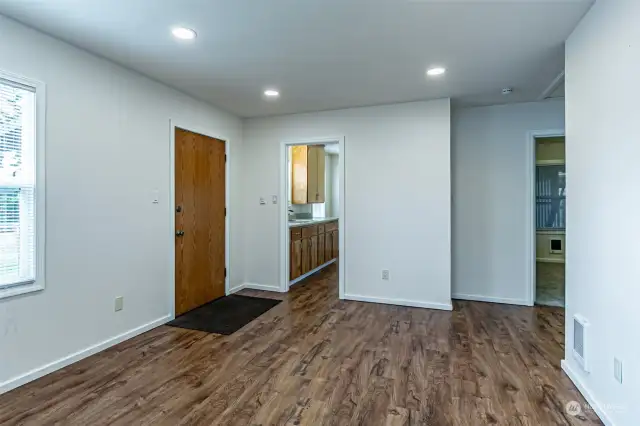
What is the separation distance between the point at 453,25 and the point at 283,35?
116 cm

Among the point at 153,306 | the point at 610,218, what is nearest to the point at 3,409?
the point at 153,306

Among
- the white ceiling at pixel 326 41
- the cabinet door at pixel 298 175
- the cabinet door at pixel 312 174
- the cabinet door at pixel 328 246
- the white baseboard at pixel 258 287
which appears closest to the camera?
the white ceiling at pixel 326 41

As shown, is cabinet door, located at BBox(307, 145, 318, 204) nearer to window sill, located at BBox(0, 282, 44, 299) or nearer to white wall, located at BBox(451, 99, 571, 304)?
white wall, located at BBox(451, 99, 571, 304)

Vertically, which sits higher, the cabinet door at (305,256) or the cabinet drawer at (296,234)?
the cabinet drawer at (296,234)

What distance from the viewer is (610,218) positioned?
1.93 meters

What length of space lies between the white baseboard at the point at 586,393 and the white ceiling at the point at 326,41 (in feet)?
7.71

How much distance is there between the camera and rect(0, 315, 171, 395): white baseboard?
2.29 m

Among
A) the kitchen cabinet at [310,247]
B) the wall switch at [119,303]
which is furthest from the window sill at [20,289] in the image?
the kitchen cabinet at [310,247]

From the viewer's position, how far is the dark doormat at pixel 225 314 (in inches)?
137

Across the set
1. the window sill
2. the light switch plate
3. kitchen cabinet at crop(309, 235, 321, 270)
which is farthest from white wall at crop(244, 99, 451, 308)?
the window sill

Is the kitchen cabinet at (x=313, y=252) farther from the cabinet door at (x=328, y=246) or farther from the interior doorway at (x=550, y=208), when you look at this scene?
the interior doorway at (x=550, y=208)

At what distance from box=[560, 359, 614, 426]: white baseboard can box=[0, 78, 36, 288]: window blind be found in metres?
3.64

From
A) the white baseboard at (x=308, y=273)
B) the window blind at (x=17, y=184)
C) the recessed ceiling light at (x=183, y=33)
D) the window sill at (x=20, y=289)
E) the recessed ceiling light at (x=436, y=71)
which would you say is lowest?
the white baseboard at (x=308, y=273)

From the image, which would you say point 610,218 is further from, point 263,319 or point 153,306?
point 153,306
